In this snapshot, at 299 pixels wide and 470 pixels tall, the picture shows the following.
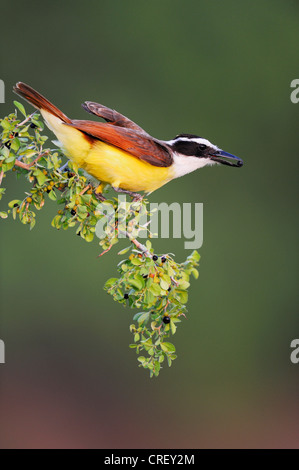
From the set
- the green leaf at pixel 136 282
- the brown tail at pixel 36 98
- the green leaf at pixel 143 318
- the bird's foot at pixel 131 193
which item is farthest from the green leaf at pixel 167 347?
the brown tail at pixel 36 98

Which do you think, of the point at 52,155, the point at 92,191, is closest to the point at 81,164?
the point at 92,191

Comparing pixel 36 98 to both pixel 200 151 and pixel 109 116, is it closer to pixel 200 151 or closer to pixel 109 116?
pixel 109 116

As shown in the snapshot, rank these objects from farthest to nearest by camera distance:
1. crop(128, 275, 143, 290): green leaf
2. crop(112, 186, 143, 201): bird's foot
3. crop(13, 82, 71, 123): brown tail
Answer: crop(112, 186, 143, 201): bird's foot < crop(13, 82, 71, 123): brown tail < crop(128, 275, 143, 290): green leaf

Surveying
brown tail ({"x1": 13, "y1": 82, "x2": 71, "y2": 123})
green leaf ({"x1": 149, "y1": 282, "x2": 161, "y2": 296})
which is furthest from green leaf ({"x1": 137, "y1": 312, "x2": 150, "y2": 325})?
brown tail ({"x1": 13, "y1": 82, "x2": 71, "y2": 123})

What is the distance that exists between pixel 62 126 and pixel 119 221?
0.45 meters

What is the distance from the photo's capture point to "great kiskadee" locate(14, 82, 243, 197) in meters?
2.11

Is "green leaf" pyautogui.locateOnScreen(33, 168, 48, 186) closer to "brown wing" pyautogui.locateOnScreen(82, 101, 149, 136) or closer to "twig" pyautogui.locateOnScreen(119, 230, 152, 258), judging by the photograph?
"twig" pyautogui.locateOnScreen(119, 230, 152, 258)

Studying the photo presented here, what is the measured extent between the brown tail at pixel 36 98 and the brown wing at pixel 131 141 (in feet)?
0.20

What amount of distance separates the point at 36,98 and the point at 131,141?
0.38 m

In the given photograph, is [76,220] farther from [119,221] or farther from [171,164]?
[171,164]

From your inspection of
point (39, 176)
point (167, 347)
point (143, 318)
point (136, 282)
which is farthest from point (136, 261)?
point (39, 176)

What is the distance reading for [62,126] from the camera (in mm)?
2105

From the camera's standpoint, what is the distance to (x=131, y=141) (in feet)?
7.23

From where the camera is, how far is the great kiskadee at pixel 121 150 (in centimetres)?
211
